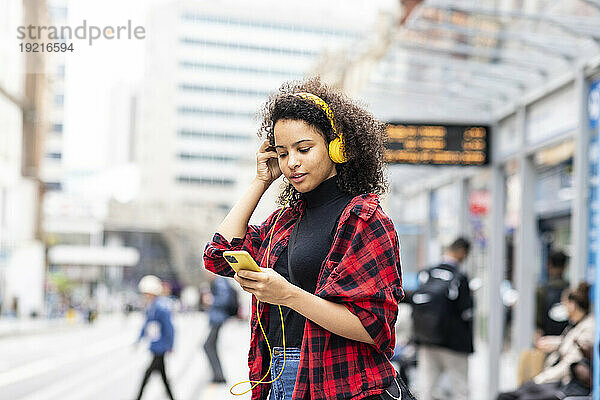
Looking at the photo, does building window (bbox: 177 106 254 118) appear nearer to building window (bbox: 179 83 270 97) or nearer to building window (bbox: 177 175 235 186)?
building window (bbox: 179 83 270 97)

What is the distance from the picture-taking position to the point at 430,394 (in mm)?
8078

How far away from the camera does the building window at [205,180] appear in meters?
124

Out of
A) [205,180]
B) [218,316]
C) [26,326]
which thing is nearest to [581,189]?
[218,316]

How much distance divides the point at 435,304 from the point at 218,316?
5134 mm

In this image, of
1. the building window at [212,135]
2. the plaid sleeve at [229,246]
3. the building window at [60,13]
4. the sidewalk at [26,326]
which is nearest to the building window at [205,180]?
the building window at [212,135]

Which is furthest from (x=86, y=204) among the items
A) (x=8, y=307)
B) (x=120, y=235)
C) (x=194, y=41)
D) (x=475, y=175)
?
(x=475, y=175)

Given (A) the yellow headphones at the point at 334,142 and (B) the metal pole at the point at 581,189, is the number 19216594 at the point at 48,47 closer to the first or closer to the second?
(A) the yellow headphones at the point at 334,142

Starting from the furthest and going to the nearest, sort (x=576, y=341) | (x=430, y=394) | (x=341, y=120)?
1. (x=430, y=394)
2. (x=576, y=341)
3. (x=341, y=120)

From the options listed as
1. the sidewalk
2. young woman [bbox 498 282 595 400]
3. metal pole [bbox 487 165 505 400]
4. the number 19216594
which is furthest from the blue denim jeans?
the sidewalk

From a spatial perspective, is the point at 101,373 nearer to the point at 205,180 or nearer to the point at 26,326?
the point at 26,326

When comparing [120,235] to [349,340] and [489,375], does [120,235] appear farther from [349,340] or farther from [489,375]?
[349,340]

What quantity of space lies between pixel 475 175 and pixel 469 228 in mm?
793

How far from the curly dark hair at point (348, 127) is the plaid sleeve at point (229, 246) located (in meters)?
0.17

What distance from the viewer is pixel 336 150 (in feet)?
8.25
